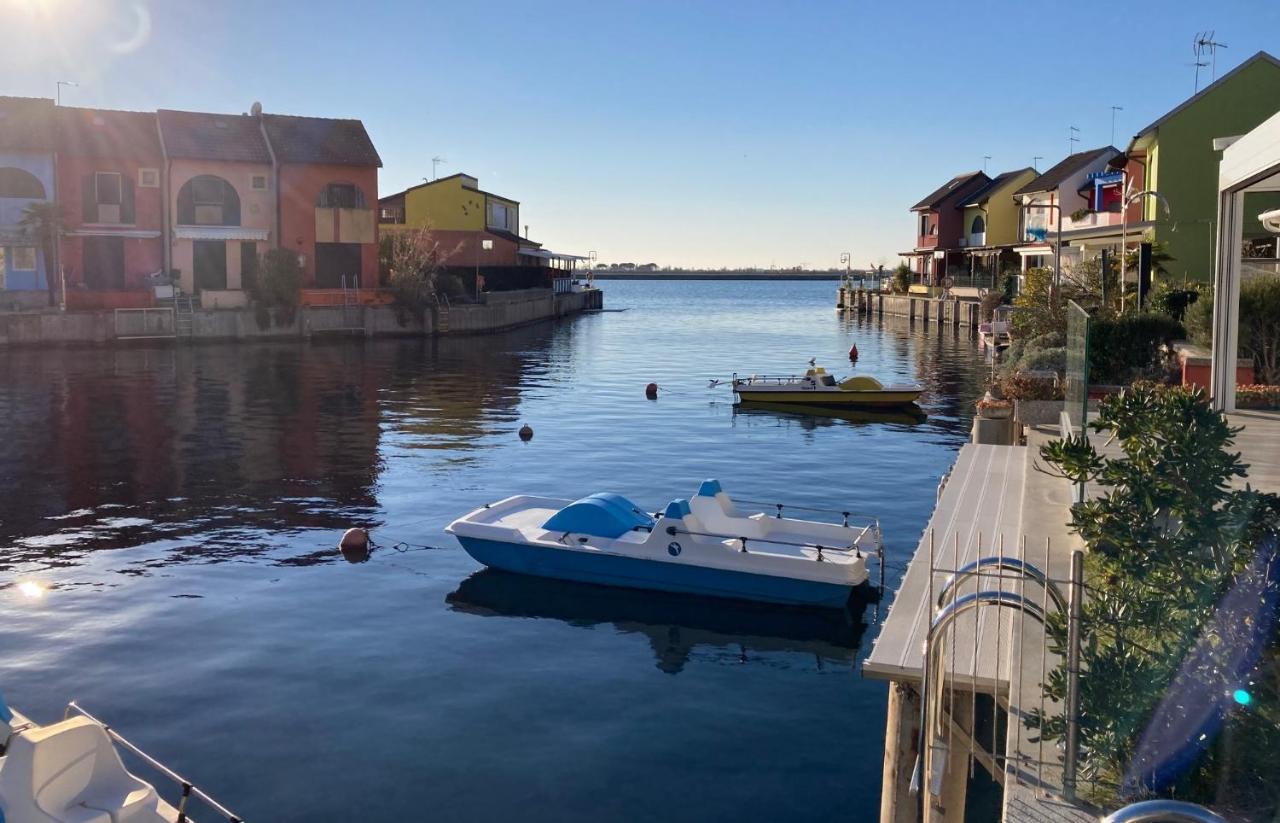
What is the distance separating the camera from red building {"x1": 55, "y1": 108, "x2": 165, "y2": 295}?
64562mm

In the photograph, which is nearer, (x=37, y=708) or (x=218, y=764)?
(x=218, y=764)

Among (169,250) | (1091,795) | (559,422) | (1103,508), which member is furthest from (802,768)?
(169,250)

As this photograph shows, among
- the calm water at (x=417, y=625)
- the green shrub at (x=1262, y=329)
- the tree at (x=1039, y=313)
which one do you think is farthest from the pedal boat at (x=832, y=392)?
the green shrub at (x=1262, y=329)

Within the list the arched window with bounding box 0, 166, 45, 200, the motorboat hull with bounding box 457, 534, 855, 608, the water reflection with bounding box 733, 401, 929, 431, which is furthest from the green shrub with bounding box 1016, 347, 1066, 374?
the arched window with bounding box 0, 166, 45, 200

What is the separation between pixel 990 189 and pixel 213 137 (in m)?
60.4

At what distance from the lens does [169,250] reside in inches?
2623

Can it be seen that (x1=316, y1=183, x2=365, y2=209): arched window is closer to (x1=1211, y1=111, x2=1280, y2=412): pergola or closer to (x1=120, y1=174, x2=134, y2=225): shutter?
(x1=120, y1=174, x2=134, y2=225): shutter

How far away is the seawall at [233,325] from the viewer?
6025 cm

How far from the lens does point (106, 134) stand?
6625cm

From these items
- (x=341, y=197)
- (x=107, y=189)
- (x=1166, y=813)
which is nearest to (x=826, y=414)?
(x=1166, y=813)

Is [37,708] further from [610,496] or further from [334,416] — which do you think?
[334,416]

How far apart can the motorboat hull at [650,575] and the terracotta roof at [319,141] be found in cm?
5412

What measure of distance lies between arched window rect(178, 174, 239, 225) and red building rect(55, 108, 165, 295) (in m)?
1.28

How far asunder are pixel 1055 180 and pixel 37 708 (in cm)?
7855
